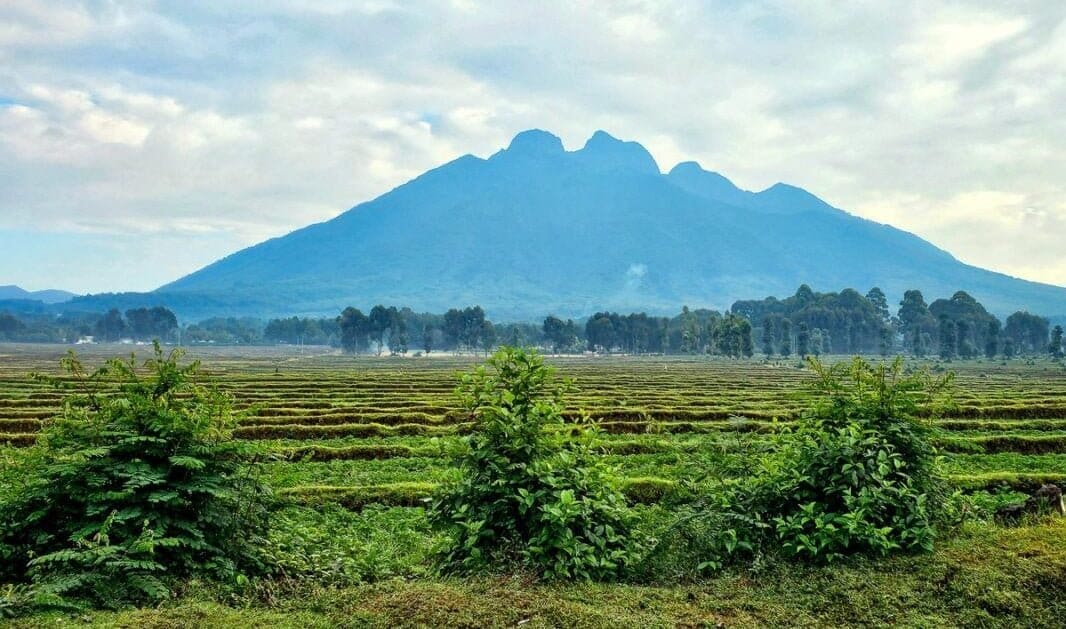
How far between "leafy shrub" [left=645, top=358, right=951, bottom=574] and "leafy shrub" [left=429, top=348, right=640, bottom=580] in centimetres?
89

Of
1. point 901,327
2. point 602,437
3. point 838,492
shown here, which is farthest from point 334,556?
point 901,327

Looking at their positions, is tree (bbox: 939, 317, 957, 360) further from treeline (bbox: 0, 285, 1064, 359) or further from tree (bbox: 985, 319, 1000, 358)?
tree (bbox: 985, 319, 1000, 358)

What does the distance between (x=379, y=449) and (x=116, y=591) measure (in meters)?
18.8

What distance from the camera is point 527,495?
303 inches

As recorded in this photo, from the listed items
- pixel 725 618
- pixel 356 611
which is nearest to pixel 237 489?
pixel 356 611

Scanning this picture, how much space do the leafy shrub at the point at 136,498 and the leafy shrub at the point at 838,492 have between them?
16.8ft

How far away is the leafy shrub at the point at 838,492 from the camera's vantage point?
768 cm

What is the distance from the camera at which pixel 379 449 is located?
2531cm

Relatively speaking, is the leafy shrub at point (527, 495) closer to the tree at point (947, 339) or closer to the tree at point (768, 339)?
the tree at point (947, 339)

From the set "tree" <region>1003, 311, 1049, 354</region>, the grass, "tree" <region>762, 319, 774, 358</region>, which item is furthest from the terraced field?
"tree" <region>1003, 311, 1049, 354</region>

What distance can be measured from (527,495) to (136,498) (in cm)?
439

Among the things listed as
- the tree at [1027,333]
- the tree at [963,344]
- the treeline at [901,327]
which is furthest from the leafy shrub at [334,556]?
the tree at [1027,333]

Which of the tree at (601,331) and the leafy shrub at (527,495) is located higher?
the tree at (601,331)

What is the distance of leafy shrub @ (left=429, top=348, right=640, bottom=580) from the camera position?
24.6 ft
